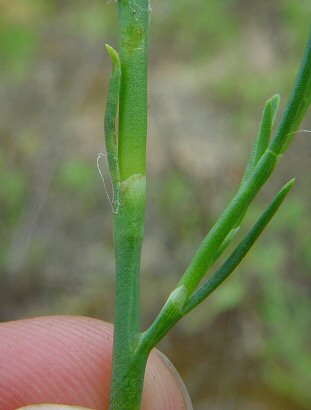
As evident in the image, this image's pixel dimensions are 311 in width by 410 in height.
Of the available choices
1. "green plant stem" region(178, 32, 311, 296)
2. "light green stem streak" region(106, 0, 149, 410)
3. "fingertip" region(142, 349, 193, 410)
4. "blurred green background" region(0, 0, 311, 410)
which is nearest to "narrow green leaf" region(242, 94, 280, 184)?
"green plant stem" region(178, 32, 311, 296)

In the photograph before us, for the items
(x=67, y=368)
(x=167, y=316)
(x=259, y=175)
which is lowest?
(x=67, y=368)

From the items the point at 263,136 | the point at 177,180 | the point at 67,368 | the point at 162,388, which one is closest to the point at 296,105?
the point at 263,136

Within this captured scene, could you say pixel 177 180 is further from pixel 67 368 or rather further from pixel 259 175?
pixel 259 175

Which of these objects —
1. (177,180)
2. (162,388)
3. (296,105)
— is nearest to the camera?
(296,105)

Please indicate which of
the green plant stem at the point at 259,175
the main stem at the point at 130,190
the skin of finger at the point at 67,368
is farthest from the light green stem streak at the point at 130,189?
the skin of finger at the point at 67,368

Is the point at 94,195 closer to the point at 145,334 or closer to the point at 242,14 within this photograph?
the point at 242,14

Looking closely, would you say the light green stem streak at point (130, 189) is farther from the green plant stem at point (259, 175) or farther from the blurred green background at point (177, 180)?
the blurred green background at point (177, 180)
